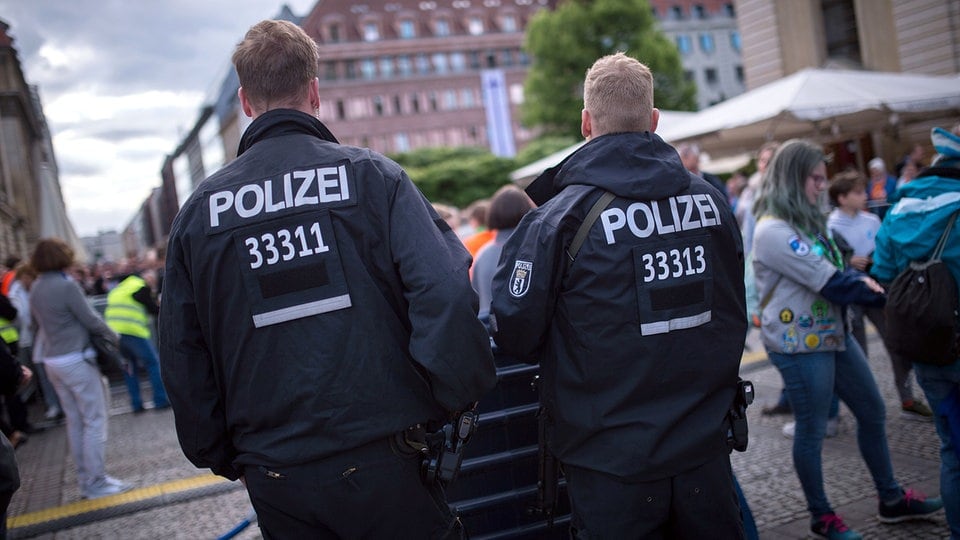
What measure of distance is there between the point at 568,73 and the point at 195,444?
40305mm

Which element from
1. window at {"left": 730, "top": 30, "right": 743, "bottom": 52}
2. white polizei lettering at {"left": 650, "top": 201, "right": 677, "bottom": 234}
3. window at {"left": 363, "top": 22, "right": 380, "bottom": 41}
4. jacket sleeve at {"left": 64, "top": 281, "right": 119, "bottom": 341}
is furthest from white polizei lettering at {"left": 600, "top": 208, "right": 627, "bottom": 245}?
window at {"left": 730, "top": 30, "right": 743, "bottom": 52}

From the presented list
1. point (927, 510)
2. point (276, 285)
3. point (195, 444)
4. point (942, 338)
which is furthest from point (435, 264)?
point (927, 510)

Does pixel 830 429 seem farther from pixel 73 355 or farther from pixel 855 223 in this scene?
pixel 73 355

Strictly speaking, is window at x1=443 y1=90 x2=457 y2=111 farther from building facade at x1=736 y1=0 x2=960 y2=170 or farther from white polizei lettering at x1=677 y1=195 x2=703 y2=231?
white polizei lettering at x1=677 y1=195 x2=703 y2=231

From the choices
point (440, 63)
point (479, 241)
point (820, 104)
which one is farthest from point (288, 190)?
point (440, 63)

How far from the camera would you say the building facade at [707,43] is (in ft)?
229

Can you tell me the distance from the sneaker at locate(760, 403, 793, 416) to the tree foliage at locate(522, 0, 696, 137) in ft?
114

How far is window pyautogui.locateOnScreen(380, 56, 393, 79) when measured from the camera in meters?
69.8

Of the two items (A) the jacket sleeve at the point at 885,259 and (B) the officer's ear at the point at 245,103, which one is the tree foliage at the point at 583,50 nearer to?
(A) the jacket sleeve at the point at 885,259

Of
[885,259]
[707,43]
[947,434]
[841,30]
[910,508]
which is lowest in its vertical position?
[910,508]

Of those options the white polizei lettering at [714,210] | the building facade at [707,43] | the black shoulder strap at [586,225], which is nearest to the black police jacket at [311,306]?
the black shoulder strap at [586,225]

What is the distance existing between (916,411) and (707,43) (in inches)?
2788

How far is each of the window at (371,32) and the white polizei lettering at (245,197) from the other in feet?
234

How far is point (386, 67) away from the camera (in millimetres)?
70062
